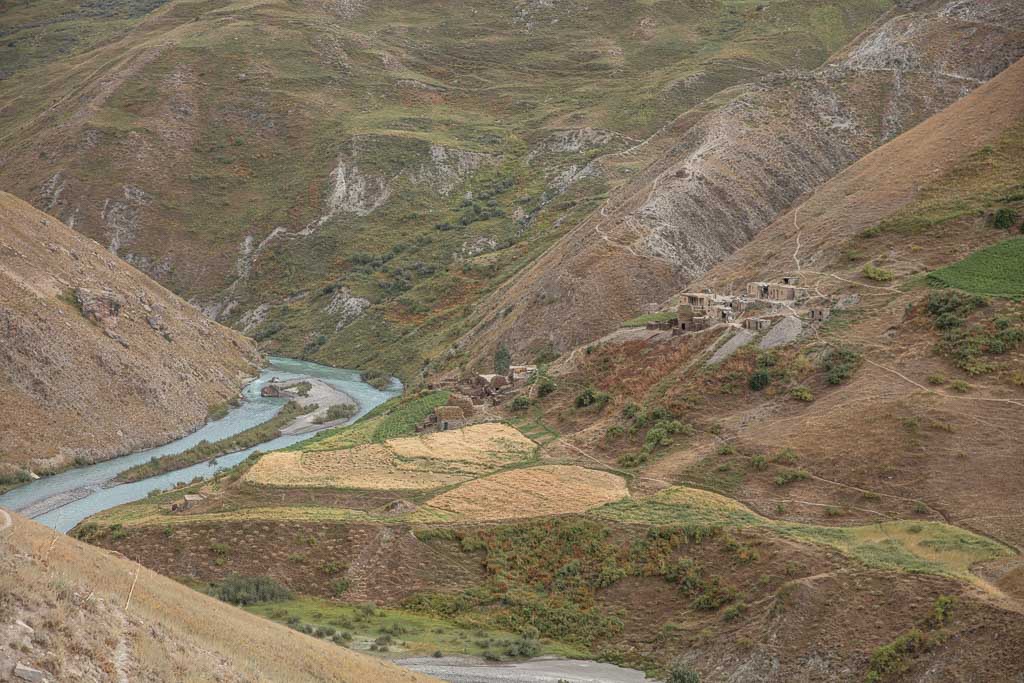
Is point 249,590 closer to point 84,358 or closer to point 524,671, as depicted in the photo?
point 524,671

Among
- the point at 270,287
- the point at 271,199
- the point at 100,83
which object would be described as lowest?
the point at 270,287

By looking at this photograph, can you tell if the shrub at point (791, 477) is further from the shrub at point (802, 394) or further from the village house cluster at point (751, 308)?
the village house cluster at point (751, 308)

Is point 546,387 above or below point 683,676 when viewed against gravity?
above

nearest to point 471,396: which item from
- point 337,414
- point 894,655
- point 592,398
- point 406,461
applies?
point 592,398

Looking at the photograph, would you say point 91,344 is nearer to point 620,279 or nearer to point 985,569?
point 620,279

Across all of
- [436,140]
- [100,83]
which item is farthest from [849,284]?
[100,83]

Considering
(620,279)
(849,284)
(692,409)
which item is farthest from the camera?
(620,279)
